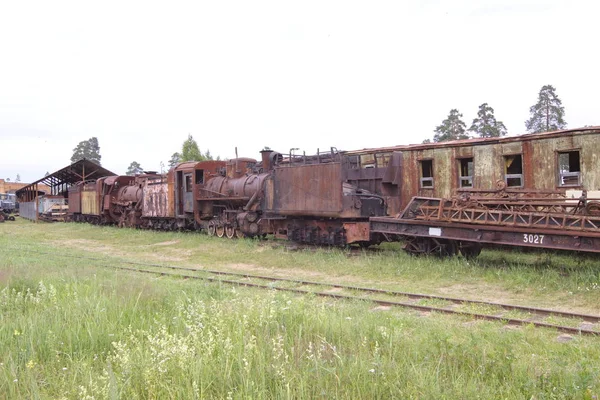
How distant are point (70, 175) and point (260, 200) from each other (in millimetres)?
29781

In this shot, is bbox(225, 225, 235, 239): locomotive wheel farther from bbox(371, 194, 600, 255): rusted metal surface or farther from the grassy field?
the grassy field

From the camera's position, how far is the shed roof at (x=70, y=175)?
39428mm

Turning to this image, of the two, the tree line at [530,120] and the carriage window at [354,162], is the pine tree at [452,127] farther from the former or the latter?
the carriage window at [354,162]

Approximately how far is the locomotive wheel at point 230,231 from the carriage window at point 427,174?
7.99 m

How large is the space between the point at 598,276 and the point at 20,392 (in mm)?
9588

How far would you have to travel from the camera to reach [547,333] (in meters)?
6.39

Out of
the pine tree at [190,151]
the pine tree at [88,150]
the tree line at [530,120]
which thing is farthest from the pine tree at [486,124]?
the pine tree at [88,150]

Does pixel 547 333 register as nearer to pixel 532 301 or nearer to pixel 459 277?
pixel 532 301

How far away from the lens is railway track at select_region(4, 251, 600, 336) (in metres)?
6.91

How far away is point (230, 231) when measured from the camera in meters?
20.1

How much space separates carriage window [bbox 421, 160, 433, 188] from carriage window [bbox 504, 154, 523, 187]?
2.45 m

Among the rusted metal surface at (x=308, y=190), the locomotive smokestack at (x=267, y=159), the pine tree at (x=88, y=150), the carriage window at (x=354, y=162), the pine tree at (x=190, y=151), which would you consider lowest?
the rusted metal surface at (x=308, y=190)

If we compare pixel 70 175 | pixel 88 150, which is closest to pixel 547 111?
pixel 70 175

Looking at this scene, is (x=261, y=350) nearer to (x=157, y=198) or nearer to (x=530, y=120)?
(x=157, y=198)
